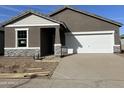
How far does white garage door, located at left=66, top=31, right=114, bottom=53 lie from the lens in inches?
927

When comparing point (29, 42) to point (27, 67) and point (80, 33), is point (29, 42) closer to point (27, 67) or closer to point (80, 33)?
point (27, 67)

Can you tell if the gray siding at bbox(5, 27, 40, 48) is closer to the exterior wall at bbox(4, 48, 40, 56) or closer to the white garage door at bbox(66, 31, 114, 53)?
the exterior wall at bbox(4, 48, 40, 56)

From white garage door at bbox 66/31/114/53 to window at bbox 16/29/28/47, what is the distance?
6.16 meters

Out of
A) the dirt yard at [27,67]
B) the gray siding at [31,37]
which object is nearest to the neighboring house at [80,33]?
the gray siding at [31,37]

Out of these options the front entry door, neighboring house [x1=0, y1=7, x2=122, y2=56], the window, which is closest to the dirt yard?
the window

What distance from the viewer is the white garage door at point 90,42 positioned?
2355 cm

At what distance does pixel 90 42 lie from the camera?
78.6 feet

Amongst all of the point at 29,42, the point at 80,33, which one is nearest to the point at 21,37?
the point at 29,42

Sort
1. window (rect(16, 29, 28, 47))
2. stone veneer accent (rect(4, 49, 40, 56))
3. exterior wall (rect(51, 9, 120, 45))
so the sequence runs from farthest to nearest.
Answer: exterior wall (rect(51, 9, 120, 45)), window (rect(16, 29, 28, 47)), stone veneer accent (rect(4, 49, 40, 56))

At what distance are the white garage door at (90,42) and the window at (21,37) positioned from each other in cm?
616

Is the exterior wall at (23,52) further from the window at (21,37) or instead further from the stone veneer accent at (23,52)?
the window at (21,37)
